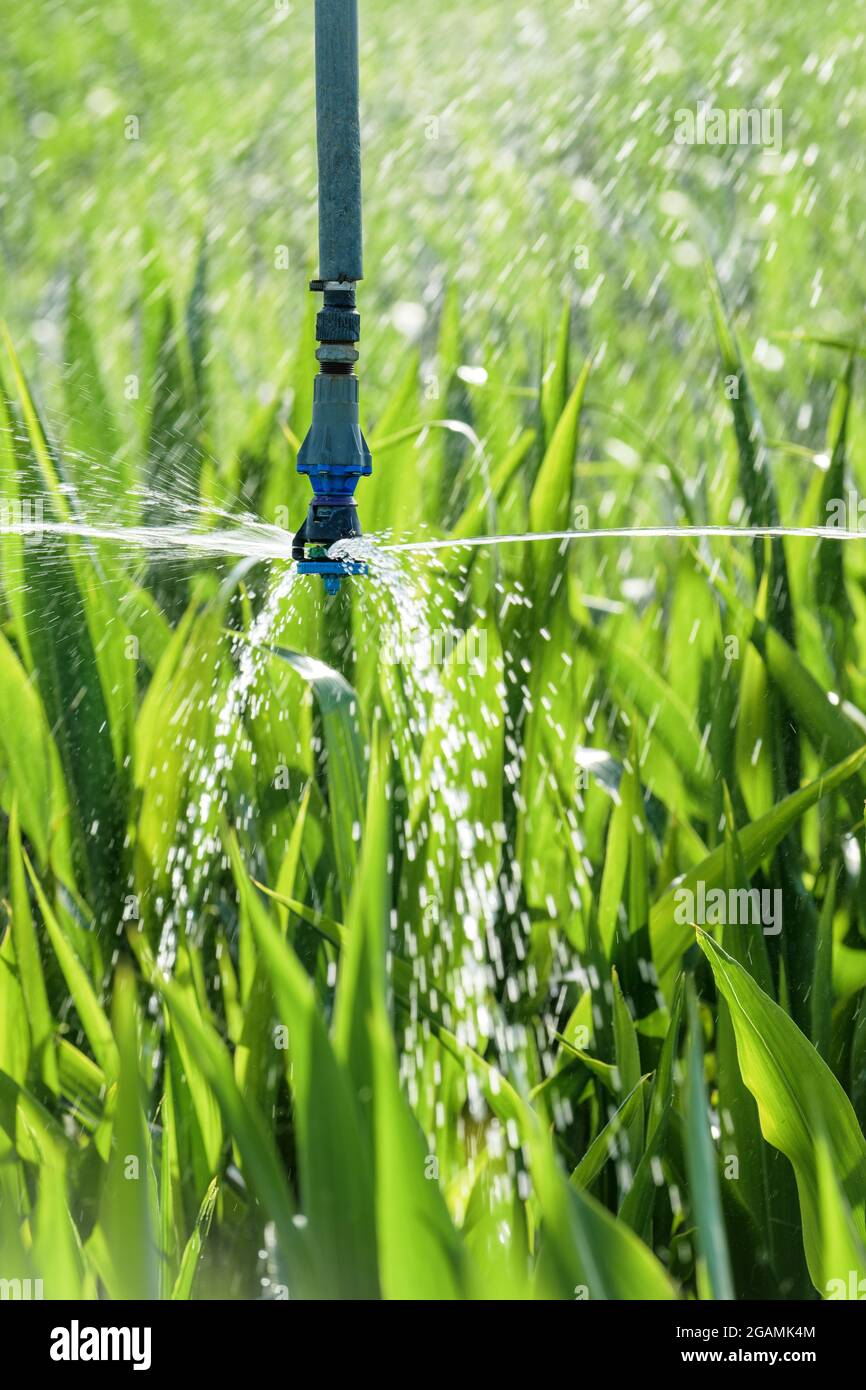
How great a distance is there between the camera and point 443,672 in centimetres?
48

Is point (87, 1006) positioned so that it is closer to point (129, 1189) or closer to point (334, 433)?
point (129, 1189)

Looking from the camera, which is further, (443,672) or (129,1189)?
(443,672)

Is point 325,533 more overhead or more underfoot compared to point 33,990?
more overhead

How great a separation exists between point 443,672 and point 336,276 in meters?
0.18

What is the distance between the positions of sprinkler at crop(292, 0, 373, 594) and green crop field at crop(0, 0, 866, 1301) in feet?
0.20

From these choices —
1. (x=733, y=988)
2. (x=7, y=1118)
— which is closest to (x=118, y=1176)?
(x=7, y=1118)

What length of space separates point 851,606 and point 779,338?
0.17m

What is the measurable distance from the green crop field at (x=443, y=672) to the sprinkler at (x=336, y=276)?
6cm

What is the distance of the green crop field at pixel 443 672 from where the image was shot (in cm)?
38

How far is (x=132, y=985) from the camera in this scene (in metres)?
0.45

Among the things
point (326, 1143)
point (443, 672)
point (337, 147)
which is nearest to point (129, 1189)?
point (326, 1143)

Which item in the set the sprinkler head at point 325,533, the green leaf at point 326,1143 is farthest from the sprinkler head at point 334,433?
the green leaf at point 326,1143
